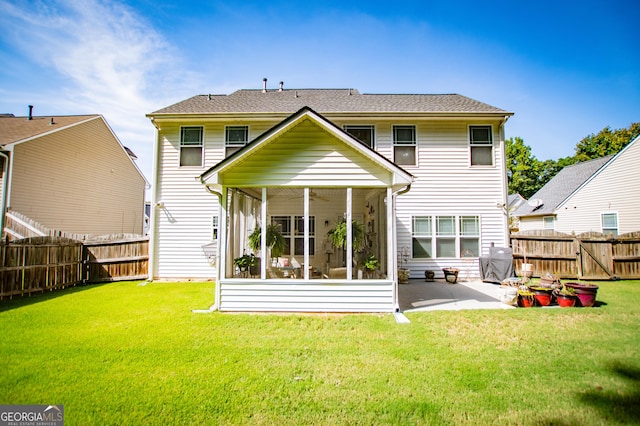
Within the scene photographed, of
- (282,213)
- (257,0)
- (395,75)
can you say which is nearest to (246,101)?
(257,0)

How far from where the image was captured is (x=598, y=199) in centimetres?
1573

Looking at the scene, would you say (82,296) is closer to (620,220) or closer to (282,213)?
(282,213)

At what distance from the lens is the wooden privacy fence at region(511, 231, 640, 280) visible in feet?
34.7

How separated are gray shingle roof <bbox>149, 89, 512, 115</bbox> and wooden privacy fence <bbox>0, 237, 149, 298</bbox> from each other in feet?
17.0

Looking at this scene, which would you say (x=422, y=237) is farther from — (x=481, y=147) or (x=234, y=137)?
(x=234, y=137)

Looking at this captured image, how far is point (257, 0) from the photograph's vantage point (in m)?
8.63

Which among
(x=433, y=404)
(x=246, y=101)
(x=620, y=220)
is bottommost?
(x=433, y=404)

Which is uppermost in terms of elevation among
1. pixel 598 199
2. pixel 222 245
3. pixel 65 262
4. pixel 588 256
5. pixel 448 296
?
pixel 598 199

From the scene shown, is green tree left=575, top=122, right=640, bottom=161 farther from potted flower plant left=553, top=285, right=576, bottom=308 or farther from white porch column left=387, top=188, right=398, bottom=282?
white porch column left=387, top=188, right=398, bottom=282

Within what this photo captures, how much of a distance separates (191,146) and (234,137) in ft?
5.34

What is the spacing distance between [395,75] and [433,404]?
12.7m

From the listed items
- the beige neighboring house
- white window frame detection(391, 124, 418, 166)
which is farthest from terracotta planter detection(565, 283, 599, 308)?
the beige neighboring house

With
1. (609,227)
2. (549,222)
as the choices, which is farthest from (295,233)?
(549,222)
